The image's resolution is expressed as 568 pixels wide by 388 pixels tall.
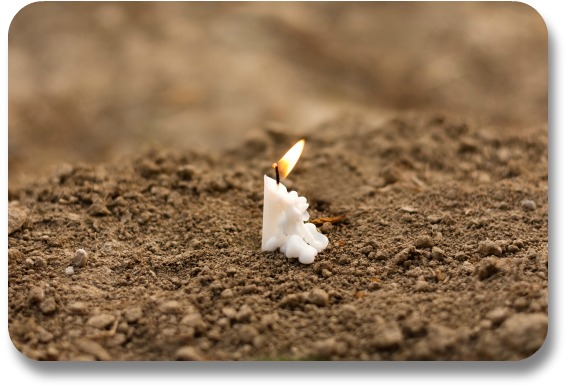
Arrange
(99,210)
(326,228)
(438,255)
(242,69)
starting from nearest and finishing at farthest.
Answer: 1. (438,255)
2. (326,228)
3. (99,210)
4. (242,69)

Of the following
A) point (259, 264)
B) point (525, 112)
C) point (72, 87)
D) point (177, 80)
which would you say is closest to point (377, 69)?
point (525, 112)

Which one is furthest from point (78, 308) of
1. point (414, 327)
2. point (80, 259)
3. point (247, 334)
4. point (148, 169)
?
point (414, 327)

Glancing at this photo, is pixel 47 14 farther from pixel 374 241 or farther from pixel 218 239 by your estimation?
pixel 374 241

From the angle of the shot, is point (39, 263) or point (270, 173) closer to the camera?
point (39, 263)

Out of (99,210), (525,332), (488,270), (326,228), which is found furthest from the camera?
(99,210)

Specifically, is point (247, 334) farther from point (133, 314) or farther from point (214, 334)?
point (133, 314)

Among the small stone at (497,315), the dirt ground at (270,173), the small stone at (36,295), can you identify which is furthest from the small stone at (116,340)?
the small stone at (497,315)
